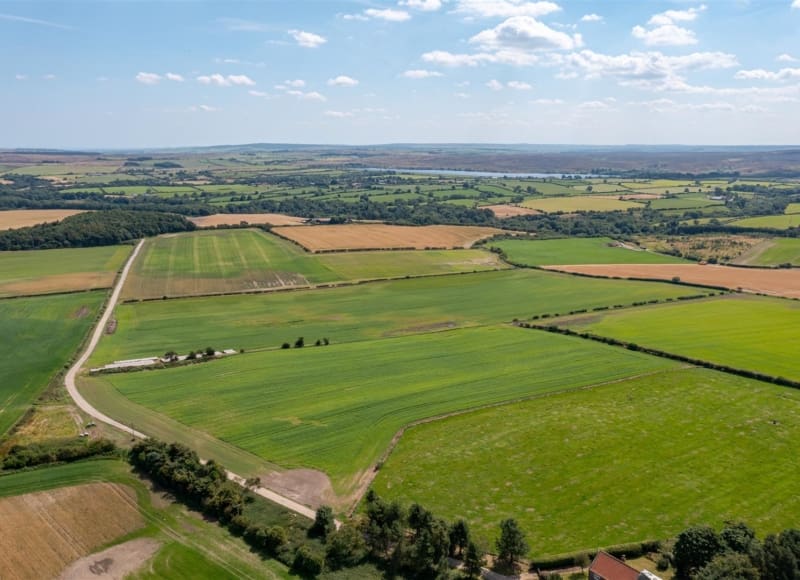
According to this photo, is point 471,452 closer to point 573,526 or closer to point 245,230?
point 573,526

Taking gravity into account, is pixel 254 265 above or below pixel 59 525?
above

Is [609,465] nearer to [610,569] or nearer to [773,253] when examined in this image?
[610,569]

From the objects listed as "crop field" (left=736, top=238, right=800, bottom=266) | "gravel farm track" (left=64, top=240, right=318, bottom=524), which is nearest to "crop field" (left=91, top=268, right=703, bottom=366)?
"gravel farm track" (left=64, top=240, right=318, bottom=524)

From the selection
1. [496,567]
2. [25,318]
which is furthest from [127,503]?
[25,318]

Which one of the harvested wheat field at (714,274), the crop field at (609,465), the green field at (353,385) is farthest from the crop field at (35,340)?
the harvested wheat field at (714,274)

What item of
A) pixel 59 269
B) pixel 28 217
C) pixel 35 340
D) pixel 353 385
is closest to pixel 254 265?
pixel 59 269

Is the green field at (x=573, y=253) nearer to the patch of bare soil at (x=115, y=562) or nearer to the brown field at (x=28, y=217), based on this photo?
the patch of bare soil at (x=115, y=562)
